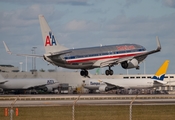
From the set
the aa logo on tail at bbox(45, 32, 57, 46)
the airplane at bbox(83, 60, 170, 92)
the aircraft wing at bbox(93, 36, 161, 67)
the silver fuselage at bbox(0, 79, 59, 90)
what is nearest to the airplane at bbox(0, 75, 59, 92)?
the silver fuselage at bbox(0, 79, 59, 90)

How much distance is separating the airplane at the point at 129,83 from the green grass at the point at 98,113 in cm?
9081

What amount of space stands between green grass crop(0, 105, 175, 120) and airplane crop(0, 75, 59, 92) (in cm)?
9806

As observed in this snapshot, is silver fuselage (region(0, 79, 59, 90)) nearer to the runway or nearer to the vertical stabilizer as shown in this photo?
the vertical stabilizer

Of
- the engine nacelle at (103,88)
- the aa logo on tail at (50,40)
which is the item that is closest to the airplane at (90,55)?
the aa logo on tail at (50,40)

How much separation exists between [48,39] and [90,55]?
27.3ft

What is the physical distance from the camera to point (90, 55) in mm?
100688

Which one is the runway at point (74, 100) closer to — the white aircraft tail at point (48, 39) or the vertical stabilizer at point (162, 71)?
the white aircraft tail at point (48, 39)

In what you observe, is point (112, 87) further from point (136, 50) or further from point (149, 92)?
point (136, 50)

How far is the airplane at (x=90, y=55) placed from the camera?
97.9 m

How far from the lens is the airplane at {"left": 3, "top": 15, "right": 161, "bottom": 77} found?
321 ft

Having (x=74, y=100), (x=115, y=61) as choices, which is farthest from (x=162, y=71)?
(x=74, y=100)

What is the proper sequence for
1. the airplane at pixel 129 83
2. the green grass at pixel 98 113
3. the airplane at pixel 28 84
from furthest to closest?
the airplane at pixel 28 84, the airplane at pixel 129 83, the green grass at pixel 98 113

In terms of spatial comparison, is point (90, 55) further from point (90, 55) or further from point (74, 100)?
point (74, 100)

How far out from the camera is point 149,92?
536 ft
